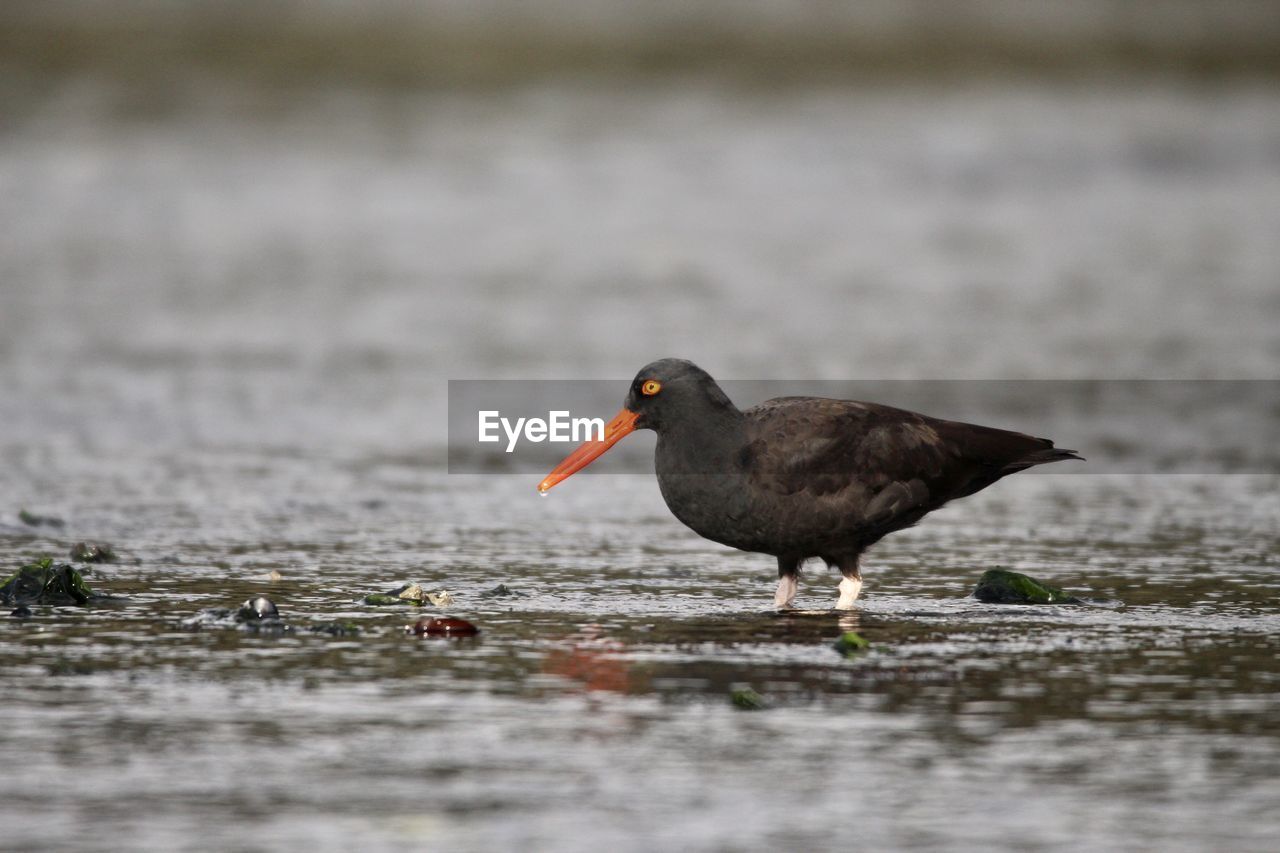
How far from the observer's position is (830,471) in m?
8.85

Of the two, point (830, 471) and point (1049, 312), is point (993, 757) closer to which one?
point (830, 471)

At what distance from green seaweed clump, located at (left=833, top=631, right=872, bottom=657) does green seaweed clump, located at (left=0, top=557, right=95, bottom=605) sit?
119 inches

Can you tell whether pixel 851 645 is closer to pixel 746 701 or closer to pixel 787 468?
pixel 746 701

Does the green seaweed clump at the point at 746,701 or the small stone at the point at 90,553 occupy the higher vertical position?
the small stone at the point at 90,553

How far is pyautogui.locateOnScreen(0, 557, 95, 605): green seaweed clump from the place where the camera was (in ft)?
27.2

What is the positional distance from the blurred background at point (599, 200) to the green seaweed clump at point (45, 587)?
5.25 metres

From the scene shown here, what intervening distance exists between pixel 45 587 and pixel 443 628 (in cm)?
168

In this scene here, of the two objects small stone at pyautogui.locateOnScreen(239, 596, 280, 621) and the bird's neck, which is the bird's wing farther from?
small stone at pyautogui.locateOnScreen(239, 596, 280, 621)

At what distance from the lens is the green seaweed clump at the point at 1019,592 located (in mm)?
8641

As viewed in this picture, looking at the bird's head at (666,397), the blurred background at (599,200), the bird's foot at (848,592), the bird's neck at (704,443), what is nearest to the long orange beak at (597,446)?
the bird's head at (666,397)

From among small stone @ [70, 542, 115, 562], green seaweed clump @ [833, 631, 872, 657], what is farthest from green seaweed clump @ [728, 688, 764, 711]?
small stone @ [70, 542, 115, 562]

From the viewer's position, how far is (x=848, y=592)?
8781 mm

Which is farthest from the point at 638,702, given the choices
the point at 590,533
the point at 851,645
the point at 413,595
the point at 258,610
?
the point at 590,533

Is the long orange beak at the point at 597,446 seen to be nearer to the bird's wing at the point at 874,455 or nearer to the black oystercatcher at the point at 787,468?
the black oystercatcher at the point at 787,468
